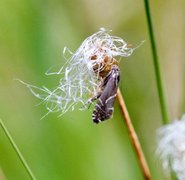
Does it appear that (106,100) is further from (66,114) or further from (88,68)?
(66,114)

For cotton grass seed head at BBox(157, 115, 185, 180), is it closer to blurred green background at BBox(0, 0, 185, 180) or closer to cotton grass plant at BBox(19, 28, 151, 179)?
cotton grass plant at BBox(19, 28, 151, 179)

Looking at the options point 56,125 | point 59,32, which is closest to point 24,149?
point 56,125

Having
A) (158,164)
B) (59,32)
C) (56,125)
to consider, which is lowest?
(158,164)

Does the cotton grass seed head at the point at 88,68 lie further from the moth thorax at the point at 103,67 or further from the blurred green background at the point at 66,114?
the blurred green background at the point at 66,114

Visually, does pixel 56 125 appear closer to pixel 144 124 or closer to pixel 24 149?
pixel 24 149

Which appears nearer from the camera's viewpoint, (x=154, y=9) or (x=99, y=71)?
(x=99, y=71)

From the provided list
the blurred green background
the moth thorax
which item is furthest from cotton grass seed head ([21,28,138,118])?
the blurred green background

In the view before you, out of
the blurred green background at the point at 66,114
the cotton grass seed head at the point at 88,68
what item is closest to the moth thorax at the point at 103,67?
the cotton grass seed head at the point at 88,68
